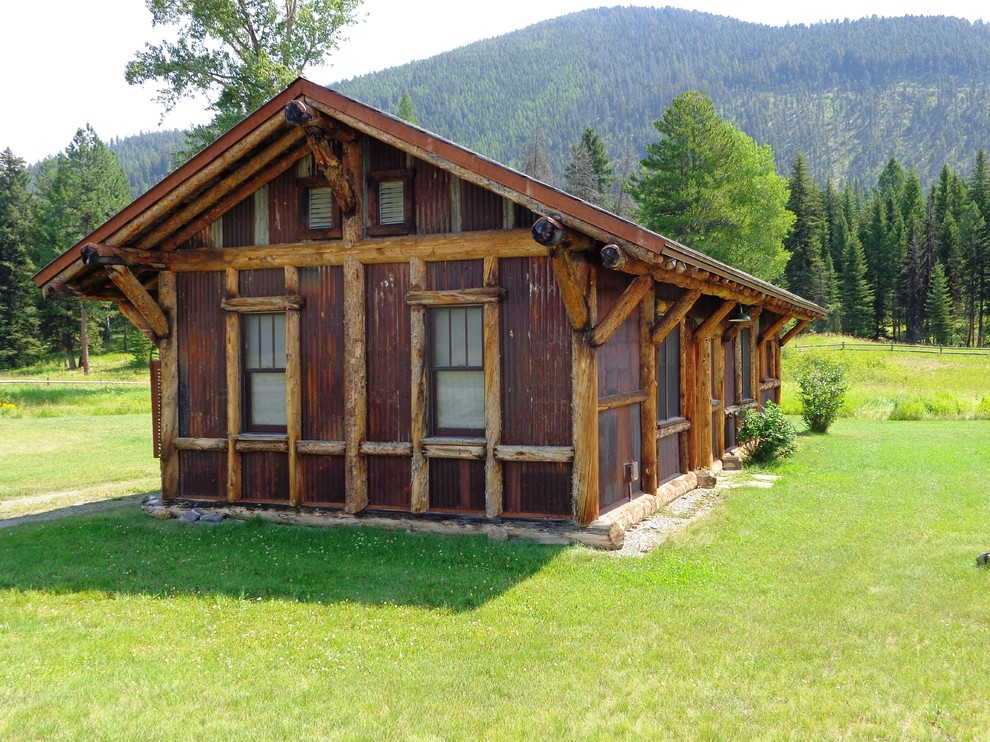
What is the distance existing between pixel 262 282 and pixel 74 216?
47490mm

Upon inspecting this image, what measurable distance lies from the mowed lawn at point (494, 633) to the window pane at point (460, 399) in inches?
59.2

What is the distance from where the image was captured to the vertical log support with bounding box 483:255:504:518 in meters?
9.99

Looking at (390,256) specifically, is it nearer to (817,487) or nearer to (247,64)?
(817,487)

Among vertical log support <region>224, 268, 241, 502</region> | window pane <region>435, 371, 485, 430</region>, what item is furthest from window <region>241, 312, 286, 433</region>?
window pane <region>435, 371, 485, 430</region>

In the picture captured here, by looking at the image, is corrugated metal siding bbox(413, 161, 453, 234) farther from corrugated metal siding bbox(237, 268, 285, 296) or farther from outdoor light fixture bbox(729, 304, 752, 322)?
outdoor light fixture bbox(729, 304, 752, 322)

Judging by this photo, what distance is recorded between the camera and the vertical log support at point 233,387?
37.8ft

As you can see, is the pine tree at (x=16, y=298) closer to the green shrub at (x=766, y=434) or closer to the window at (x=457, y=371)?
the green shrub at (x=766, y=434)

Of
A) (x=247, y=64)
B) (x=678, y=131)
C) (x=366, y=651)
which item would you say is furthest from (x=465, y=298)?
(x=678, y=131)

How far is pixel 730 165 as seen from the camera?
45.5m

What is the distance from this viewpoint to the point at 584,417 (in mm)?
9594

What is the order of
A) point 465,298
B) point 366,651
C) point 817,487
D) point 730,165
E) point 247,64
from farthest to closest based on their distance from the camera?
point 730,165 → point 247,64 → point 817,487 → point 465,298 → point 366,651

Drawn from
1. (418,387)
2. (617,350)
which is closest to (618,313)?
(617,350)

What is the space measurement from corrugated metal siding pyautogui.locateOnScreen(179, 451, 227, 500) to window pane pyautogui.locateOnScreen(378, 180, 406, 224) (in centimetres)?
422

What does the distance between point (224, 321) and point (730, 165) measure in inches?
1548
